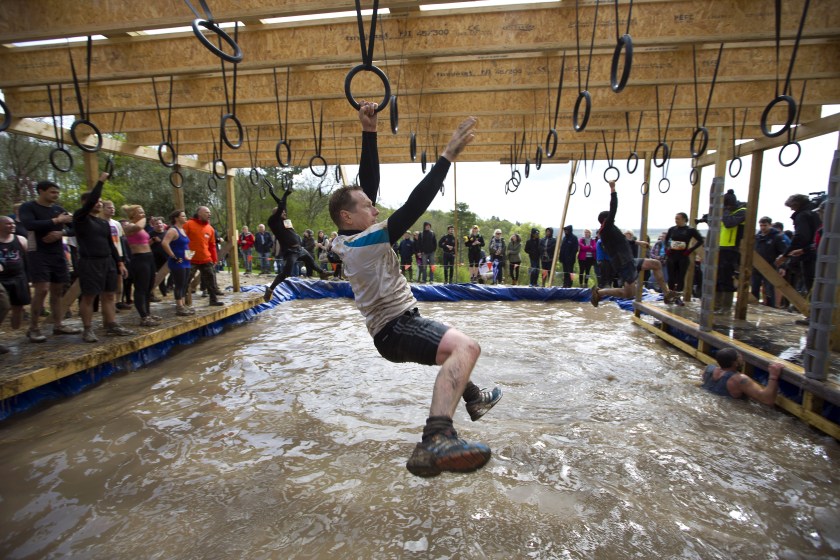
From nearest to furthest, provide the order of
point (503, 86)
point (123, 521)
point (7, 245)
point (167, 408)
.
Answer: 1. point (123, 521)
2. point (167, 408)
3. point (7, 245)
4. point (503, 86)

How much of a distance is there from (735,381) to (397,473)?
3.31m

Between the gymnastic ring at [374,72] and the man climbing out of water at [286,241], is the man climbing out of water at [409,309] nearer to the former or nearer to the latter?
the gymnastic ring at [374,72]

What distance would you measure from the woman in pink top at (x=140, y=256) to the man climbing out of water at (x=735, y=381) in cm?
654

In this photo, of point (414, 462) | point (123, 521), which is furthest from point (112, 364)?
point (414, 462)

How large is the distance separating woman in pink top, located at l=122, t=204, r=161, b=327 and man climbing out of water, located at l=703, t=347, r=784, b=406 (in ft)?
21.5

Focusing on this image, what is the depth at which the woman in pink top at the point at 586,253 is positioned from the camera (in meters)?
11.1

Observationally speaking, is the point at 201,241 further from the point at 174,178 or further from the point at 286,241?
the point at 174,178

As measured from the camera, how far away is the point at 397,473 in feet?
9.31

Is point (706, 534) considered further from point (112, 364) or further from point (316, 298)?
point (316, 298)

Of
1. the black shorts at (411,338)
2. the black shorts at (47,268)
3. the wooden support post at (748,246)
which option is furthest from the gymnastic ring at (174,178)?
the wooden support post at (748,246)

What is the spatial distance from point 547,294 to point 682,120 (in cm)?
430

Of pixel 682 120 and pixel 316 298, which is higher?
pixel 682 120

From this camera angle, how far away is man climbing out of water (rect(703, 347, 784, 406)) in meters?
3.71

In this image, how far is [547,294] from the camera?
9828 millimetres
